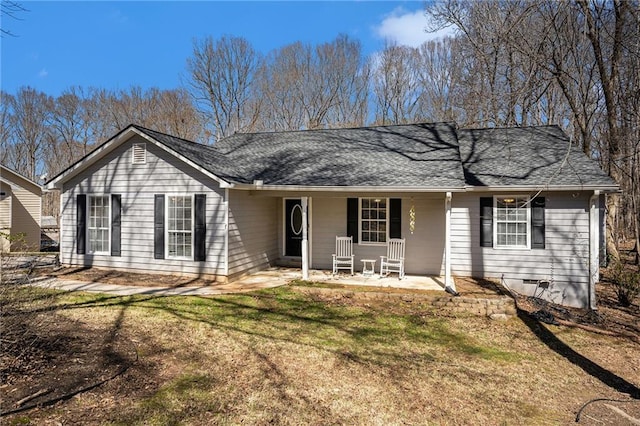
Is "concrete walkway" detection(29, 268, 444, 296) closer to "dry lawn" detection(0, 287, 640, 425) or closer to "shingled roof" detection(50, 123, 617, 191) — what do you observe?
"dry lawn" detection(0, 287, 640, 425)

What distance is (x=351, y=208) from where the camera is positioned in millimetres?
10719

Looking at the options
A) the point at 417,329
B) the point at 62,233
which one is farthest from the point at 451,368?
the point at 62,233

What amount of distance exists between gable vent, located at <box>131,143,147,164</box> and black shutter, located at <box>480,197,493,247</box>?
8.91 metres

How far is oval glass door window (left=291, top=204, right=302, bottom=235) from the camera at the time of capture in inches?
465

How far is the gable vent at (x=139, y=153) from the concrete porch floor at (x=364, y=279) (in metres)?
4.19

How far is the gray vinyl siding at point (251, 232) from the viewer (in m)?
9.52

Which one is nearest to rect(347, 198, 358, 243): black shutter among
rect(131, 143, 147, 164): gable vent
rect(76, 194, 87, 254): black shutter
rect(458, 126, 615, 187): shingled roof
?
rect(458, 126, 615, 187): shingled roof

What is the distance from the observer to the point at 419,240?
1021 cm

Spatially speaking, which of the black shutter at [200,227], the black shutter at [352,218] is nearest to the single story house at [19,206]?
the black shutter at [200,227]

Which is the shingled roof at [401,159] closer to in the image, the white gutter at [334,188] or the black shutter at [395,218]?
the white gutter at [334,188]

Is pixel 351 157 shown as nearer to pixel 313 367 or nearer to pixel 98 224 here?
pixel 313 367

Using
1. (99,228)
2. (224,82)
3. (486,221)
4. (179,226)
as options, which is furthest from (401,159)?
(224,82)

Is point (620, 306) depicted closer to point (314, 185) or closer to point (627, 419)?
point (627, 419)

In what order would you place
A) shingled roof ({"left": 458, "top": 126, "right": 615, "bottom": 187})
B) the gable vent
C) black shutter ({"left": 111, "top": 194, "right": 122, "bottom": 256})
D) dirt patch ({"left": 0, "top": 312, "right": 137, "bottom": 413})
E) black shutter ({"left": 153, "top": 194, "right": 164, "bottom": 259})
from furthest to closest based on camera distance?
black shutter ({"left": 111, "top": 194, "right": 122, "bottom": 256})
the gable vent
black shutter ({"left": 153, "top": 194, "right": 164, "bottom": 259})
shingled roof ({"left": 458, "top": 126, "right": 615, "bottom": 187})
dirt patch ({"left": 0, "top": 312, "right": 137, "bottom": 413})
